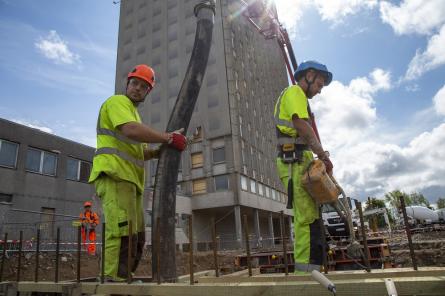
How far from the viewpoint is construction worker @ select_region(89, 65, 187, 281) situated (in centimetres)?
306

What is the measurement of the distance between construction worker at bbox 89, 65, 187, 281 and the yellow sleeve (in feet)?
3.84

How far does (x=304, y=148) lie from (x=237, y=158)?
3007cm

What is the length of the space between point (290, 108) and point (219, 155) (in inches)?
1214

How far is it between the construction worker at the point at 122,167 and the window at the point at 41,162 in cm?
1829

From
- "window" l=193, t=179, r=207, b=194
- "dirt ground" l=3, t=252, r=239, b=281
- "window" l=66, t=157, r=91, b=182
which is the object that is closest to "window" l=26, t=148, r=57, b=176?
"window" l=66, t=157, r=91, b=182

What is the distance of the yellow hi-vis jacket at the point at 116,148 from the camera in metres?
3.18

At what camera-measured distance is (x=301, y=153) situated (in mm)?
3473

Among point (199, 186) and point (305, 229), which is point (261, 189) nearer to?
point (199, 186)

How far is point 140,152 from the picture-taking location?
3.60 m

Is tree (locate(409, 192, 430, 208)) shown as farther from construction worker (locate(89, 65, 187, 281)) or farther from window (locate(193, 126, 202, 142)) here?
construction worker (locate(89, 65, 187, 281))

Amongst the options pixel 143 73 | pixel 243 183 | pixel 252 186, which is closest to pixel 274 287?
pixel 143 73

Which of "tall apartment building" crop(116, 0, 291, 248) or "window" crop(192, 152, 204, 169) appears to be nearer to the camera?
"tall apartment building" crop(116, 0, 291, 248)

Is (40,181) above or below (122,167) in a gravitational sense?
above

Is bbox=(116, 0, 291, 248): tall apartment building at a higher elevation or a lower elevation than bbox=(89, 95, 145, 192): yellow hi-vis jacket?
higher
